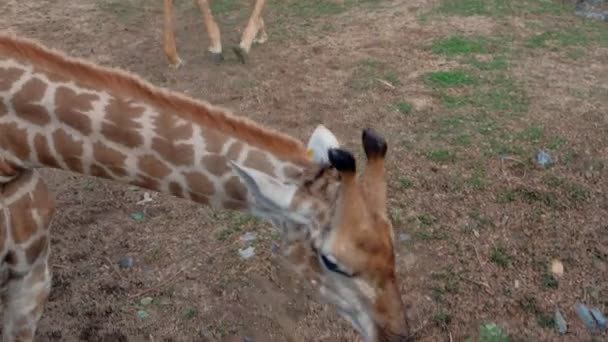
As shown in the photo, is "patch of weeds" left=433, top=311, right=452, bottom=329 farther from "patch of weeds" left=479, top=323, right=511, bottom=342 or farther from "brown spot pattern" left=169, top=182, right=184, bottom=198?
"brown spot pattern" left=169, top=182, right=184, bottom=198

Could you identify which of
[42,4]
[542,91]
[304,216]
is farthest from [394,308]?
[42,4]

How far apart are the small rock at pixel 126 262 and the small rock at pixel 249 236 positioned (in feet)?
2.66

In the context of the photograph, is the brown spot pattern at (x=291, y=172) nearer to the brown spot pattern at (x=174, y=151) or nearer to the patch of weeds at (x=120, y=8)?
the brown spot pattern at (x=174, y=151)

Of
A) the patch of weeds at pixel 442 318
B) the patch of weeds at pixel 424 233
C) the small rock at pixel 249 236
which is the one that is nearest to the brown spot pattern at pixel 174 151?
the small rock at pixel 249 236

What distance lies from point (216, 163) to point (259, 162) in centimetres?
22

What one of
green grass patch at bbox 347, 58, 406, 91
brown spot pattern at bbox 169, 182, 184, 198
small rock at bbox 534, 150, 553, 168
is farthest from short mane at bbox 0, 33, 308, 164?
green grass patch at bbox 347, 58, 406, 91

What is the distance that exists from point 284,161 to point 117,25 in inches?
281

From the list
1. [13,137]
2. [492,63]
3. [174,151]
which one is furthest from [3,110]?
[492,63]

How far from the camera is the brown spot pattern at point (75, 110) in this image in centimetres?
327

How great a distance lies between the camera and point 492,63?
763 cm

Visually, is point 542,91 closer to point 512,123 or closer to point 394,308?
point 512,123

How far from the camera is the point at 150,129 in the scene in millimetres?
3240

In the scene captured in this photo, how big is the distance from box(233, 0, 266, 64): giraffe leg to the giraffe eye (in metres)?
5.47

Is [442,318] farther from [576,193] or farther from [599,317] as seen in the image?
[576,193]
